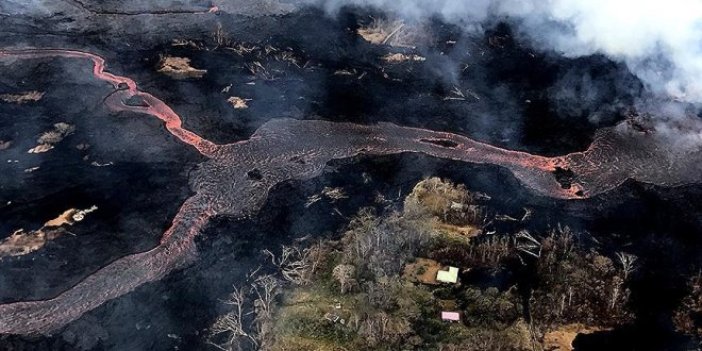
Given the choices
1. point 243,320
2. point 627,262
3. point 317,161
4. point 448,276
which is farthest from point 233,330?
point 627,262

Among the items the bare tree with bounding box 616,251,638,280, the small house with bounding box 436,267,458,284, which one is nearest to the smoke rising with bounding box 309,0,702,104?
the bare tree with bounding box 616,251,638,280

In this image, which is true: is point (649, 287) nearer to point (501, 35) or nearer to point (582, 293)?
point (582, 293)

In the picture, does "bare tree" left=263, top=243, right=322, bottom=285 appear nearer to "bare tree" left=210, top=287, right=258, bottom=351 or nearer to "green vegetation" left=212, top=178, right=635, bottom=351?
"green vegetation" left=212, top=178, right=635, bottom=351

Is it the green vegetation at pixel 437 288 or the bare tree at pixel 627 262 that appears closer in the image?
the green vegetation at pixel 437 288

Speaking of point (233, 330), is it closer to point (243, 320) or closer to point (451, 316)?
point (243, 320)

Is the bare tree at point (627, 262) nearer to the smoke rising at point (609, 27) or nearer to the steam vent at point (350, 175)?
the steam vent at point (350, 175)

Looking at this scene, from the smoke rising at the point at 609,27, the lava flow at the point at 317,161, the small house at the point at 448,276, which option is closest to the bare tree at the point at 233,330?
the lava flow at the point at 317,161

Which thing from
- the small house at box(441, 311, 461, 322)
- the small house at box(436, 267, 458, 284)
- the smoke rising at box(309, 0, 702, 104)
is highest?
the smoke rising at box(309, 0, 702, 104)
